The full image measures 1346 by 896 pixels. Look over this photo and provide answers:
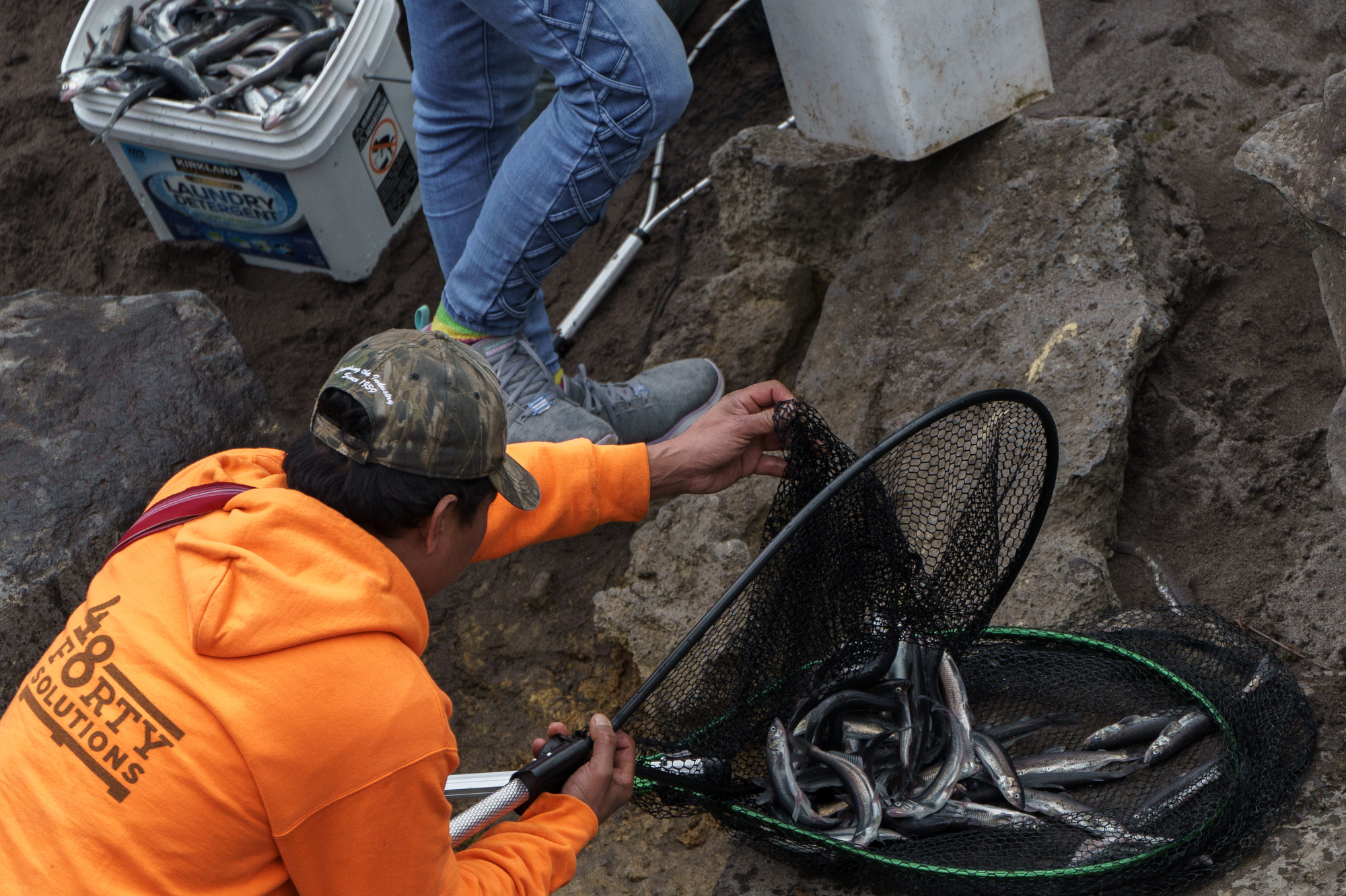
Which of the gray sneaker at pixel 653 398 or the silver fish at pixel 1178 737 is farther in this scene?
the gray sneaker at pixel 653 398

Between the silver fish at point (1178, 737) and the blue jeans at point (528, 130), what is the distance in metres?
1.78

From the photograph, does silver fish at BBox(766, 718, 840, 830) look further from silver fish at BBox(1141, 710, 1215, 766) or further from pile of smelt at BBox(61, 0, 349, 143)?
pile of smelt at BBox(61, 0, 349, 143)

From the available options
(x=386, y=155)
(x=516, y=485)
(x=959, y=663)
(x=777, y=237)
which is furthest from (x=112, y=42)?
(x=959, y=663)

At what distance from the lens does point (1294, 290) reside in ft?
9.57

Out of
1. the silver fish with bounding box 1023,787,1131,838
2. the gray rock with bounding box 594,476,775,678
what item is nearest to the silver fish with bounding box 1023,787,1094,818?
the silver fish with bounding box 1023,787,1131,838

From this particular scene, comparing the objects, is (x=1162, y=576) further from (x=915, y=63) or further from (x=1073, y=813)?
(x=915, y=63)

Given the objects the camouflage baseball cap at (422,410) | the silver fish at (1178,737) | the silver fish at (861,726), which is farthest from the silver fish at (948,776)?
the camouflage baseball cap at (422,410)

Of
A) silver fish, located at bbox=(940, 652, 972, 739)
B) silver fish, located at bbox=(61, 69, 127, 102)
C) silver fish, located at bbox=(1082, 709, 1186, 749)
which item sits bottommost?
silver fish, located at bbox=(1082, 709, 1186, 749)

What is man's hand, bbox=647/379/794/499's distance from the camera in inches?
92.6

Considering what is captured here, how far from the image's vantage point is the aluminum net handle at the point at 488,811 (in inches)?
74.2

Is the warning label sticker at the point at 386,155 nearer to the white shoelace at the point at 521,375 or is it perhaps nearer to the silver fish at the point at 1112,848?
the white shoelace at the point at 521,375

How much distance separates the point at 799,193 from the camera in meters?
3.61

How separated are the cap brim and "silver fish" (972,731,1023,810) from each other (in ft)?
3.54

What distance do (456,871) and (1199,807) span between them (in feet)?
4.77
